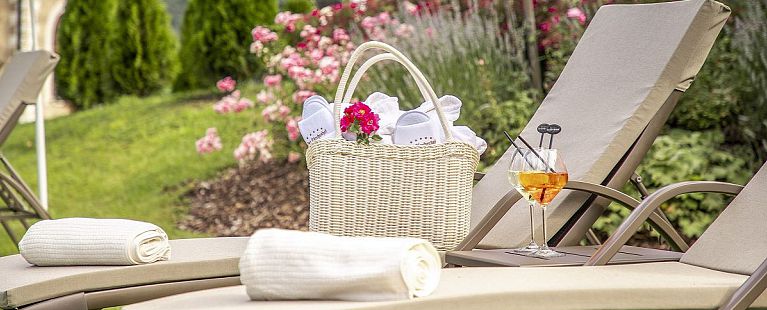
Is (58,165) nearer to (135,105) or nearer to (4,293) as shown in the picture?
(135,105)

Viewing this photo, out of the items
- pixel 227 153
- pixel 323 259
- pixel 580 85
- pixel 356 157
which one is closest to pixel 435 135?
pixel 356 157

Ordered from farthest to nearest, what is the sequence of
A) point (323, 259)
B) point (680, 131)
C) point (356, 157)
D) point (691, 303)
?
point (680, 131)
point (356, 157)
point (691, 303)
point (323, 259)

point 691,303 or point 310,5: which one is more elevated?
point 691,303

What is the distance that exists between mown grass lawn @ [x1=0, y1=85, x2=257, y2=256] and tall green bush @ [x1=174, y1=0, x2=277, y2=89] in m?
0.37

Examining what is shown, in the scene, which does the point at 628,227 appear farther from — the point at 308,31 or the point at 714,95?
the point at 308,31

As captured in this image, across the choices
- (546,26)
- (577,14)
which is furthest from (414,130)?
(546,26)

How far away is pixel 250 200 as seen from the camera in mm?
7980

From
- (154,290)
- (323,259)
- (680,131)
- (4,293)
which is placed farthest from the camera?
(680,131)

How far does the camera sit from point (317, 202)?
317 centimetres

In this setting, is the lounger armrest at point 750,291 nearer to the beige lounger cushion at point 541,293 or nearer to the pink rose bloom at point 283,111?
the beige lounger cushion at point 541,293

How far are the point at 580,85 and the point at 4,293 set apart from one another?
2084 mm

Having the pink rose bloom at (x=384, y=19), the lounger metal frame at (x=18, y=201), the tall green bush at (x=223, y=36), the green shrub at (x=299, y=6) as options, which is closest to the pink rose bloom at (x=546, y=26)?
the pink rose bloom at (x=384, y=19)

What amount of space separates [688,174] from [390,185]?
2.76 m

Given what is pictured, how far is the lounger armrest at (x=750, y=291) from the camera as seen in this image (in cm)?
232
